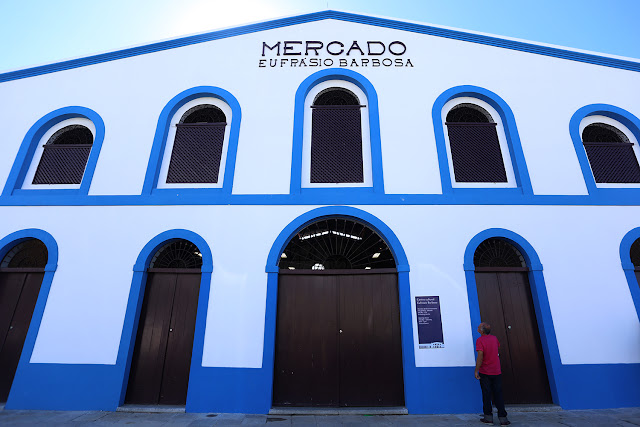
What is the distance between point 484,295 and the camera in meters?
6.19

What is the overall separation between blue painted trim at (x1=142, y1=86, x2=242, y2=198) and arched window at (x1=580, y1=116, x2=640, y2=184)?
313 inches

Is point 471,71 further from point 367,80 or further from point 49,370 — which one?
point 49,370

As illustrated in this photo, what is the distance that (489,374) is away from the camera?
4.96m

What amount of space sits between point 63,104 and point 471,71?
9755mm

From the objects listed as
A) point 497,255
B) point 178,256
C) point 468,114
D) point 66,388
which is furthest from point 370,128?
point 66,388

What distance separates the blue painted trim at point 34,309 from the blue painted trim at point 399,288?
4148mm

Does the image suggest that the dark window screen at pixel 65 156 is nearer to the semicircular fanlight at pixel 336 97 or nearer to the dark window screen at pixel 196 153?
the dark window screen at pixel 196 153

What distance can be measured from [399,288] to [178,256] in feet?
14.5

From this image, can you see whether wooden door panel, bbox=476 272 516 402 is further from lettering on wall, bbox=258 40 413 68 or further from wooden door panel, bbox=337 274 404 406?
lettering on wall, bbox=258 40 413 68

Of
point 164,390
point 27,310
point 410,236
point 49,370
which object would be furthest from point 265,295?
point 27,310

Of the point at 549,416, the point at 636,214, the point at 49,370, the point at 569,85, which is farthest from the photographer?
the point at 569,85

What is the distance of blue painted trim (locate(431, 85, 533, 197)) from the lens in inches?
267

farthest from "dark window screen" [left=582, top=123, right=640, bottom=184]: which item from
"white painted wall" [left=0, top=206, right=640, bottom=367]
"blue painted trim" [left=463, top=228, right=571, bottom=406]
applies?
"blue painted trim" [left=463, top=228, right=571, bottom=406]

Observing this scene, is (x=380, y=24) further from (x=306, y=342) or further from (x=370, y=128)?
(x=306, y=342)
